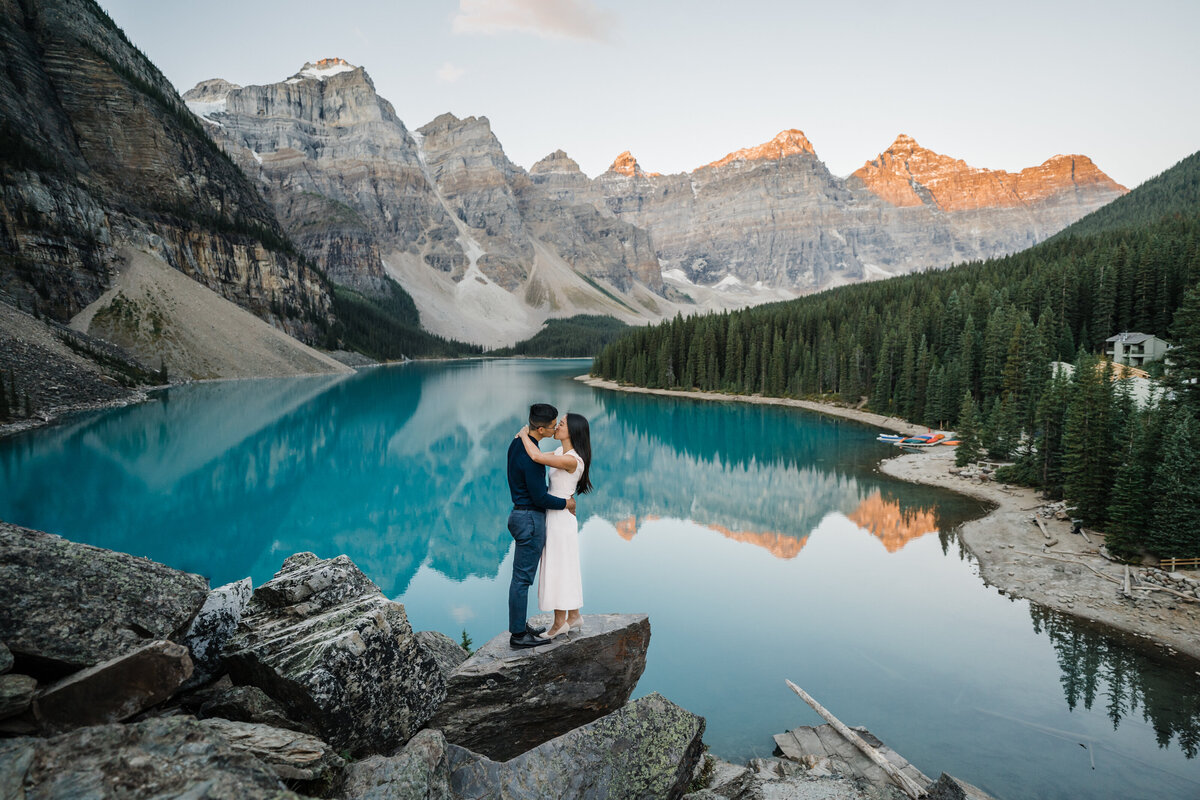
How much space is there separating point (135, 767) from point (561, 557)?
4.45 metres

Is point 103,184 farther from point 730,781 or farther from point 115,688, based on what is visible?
point 730,781

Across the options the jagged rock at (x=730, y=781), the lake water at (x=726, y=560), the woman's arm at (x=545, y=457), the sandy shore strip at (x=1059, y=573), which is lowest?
the lake water at (x=726, y=560)

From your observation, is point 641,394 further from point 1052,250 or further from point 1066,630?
point 1066,630

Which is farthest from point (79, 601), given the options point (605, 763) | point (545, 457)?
point (605, 763)

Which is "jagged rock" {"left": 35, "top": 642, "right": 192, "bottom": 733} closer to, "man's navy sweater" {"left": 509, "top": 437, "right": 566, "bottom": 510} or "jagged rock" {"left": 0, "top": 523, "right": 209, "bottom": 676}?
"jagged rock" {"left": 0, "top": 523, "right": 209, "bottom": 676}

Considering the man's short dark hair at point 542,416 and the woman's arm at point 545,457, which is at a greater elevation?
the man's short dark hair at point 542,416

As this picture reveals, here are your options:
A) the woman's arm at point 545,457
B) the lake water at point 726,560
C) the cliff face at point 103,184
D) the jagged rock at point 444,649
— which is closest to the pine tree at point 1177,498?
the lake water at point 726,560

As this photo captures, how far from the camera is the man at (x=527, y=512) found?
6.98 m

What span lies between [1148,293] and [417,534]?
7153 cm

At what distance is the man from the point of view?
6.98m

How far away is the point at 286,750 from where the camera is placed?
4223 mm

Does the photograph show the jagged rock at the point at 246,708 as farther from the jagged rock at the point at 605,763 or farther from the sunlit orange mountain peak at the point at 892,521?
the sunlit orange mountain peak at the point at 892,521

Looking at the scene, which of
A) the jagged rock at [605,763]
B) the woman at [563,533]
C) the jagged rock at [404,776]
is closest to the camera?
the jagged rock at [404,776]

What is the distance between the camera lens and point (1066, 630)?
15758mm
